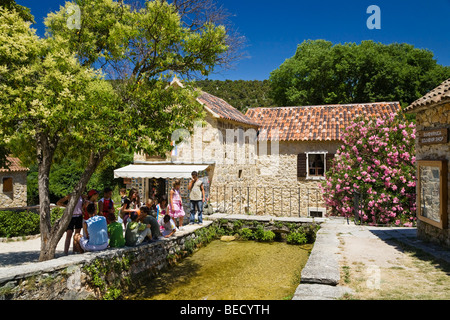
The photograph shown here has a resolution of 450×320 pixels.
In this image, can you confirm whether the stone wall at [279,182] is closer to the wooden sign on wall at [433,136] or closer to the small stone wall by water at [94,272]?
the small stone wall by water at [94,272]

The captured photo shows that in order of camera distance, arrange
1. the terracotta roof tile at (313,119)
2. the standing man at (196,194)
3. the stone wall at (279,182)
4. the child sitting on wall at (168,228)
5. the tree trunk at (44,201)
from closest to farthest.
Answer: the tree trunk at (44,201)
the child sitting on wall at (168,228)
the standing man at (196,194)
the stone wall at (279,182)
the terracotta roof tile at (313,119)

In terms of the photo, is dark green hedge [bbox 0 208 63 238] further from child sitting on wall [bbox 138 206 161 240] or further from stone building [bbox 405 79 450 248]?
stone building [bbox 405 79 450 248]

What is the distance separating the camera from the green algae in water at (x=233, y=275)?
756 cm

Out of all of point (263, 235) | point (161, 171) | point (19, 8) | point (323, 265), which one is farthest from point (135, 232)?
point (19, 8)

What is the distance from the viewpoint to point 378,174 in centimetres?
1251

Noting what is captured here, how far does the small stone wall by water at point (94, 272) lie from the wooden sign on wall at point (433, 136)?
22.8 feet

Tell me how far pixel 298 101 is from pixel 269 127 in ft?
36.8

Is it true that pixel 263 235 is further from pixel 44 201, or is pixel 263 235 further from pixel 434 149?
pixel 44 201

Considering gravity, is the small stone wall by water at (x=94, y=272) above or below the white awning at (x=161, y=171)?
below

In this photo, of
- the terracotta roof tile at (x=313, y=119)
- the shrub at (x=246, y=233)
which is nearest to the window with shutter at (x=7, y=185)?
the terracotta roof tile at (x=313, y=119)

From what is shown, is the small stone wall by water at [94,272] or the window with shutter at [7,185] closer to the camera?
the small stone wall by water at [94,272]

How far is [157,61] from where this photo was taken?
7848mm

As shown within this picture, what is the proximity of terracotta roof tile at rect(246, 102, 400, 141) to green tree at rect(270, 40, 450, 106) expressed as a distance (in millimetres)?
9143
